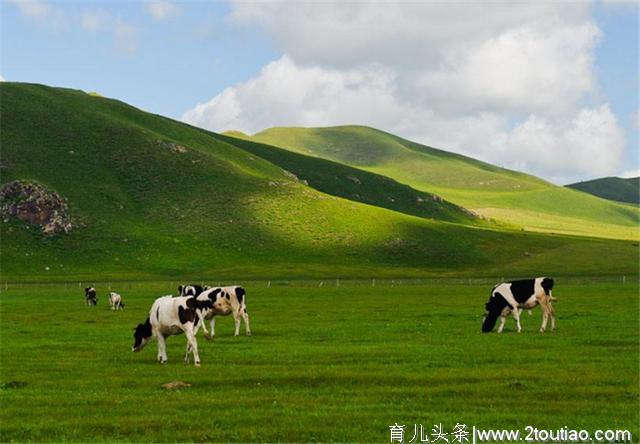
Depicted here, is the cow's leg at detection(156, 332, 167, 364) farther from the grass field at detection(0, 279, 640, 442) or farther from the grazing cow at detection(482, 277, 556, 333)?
the grazing cow at detection(482, 277, 556, 333)

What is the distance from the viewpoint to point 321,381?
76.1ft

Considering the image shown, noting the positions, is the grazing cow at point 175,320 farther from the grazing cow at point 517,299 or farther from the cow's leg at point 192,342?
the grazing cow at point 517,299

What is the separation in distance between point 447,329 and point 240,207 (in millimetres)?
151568

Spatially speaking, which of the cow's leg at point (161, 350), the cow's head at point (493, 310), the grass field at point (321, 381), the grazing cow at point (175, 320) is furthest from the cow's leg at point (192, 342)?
the cow's head at point (493, 310)

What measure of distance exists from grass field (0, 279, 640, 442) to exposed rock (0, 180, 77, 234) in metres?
126

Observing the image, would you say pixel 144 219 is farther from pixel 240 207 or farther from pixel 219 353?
pixel 219 353

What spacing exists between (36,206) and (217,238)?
131 ft

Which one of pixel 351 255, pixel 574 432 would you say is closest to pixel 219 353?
pixel 574 432

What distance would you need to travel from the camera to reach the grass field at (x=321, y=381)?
57.8 feet

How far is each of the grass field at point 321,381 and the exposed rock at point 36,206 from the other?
414 ft

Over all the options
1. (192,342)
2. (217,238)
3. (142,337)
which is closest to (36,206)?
(217,238)

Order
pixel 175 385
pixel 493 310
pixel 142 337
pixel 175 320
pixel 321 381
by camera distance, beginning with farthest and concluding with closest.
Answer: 1. pixel 493 310
2. pixel 142 337
3. pixel 175 320
4. pixel 321 381
5. pixel 175 385

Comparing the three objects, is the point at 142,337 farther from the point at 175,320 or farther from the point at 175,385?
the point at 175,385

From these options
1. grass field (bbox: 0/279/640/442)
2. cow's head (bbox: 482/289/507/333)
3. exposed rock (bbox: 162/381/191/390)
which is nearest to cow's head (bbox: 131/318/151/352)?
grass field (bbox: 0/279/640/442)
